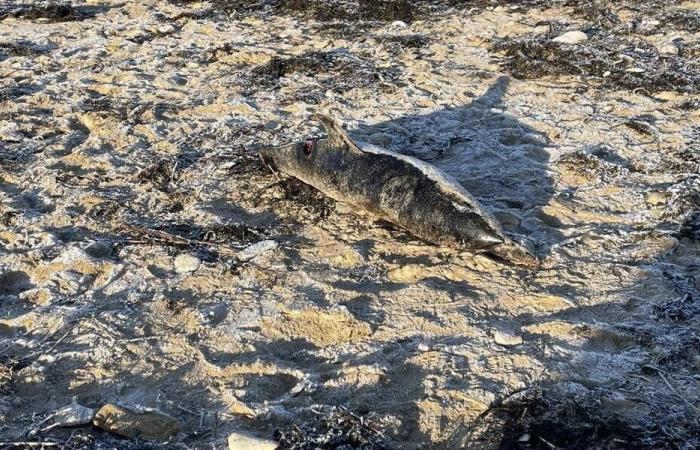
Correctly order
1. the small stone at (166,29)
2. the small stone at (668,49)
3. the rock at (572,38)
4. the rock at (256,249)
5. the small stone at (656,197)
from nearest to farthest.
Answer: the rock at (256,249) < the small stone at (656,197) < the small stone at (668,49) < the rock at (572,38) < the small stone at (166,29)

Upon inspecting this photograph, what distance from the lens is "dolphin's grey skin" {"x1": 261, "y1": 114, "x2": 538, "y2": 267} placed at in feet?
14.2

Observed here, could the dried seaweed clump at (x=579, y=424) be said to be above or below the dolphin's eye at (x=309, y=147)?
below

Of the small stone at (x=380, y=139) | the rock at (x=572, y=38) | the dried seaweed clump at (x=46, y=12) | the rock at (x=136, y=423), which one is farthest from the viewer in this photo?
the dried seaweed clump at (x=46, y=12)

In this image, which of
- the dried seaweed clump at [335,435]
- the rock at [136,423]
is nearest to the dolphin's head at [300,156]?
the dried seaweed clump at [335,435]

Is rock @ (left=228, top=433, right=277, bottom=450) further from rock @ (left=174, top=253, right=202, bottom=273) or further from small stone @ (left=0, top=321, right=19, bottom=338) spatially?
small stone @ (left=0, top=321, right=19, bottom=338)

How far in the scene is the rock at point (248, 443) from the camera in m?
3.12

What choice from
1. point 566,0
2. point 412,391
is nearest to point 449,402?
point 412,391

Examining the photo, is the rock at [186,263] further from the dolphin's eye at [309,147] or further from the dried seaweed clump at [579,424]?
the dried seaweed clump at [579,424]

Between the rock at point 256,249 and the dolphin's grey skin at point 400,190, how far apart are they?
665 millimetres

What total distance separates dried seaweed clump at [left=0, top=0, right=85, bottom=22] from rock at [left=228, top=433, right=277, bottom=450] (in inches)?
288

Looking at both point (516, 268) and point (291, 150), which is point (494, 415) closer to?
point (516, 268)

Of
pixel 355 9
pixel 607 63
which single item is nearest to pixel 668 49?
pixel 607 63

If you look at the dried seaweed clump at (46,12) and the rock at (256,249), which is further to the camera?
the dried seaweed clump at (46,12)

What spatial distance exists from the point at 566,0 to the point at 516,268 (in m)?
5.47
